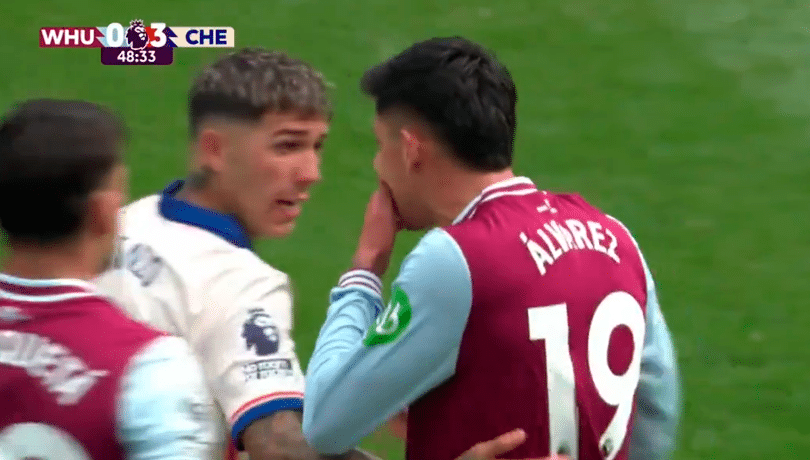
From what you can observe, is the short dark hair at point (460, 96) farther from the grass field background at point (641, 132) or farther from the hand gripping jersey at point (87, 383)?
the grass field background at point (641, 132)

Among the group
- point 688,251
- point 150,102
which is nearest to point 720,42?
point 688,251

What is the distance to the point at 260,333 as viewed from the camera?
2570 mm

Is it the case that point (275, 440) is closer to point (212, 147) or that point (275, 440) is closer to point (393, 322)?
point (393, 322)

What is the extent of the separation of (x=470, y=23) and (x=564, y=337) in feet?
19.7

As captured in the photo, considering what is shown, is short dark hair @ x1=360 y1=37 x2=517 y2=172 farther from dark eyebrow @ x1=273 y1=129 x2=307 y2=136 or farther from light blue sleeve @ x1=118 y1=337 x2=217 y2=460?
light blue sleeve @ x1=118 y1=337 x2=217 y2=460

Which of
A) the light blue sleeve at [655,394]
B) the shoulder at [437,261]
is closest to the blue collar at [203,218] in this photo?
the shoulder at [437,261]

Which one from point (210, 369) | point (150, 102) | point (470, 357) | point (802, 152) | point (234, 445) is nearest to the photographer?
point (470, 357)

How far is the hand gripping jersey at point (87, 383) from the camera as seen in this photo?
211 cm

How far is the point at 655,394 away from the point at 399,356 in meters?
0.62

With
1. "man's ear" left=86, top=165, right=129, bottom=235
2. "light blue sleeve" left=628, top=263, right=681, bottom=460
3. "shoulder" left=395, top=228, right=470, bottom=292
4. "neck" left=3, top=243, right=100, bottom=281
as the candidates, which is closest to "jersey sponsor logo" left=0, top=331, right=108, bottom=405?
"neck" left=3, top=243, right=100, bottom=281

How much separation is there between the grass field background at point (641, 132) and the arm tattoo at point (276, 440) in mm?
2280

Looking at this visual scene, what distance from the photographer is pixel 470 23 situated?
8289 mm

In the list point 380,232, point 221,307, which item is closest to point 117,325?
point 221,307

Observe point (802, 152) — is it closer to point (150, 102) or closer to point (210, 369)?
point (150, 102)
